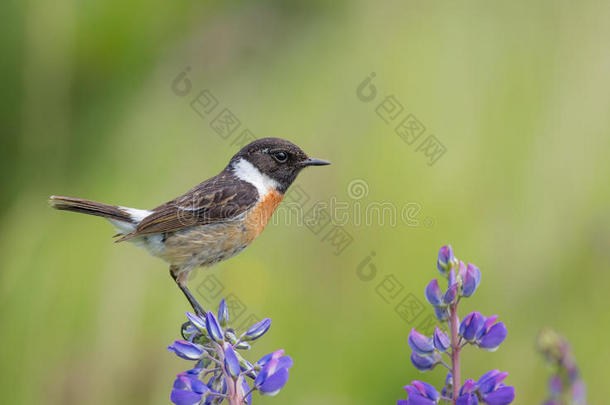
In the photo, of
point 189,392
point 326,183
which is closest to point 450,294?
point 189,392

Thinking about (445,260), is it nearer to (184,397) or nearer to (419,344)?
(419,344)

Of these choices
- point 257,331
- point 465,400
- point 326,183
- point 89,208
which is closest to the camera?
point 465,400

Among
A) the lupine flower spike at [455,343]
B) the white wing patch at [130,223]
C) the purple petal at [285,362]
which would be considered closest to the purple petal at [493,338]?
the lupine flower spike at [455,343]

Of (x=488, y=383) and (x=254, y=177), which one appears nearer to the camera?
(x=488, y=383)

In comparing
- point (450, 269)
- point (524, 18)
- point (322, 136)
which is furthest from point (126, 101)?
point (450, 269)

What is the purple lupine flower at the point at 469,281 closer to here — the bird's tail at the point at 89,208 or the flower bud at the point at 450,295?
the flower bud at the point at 450,295

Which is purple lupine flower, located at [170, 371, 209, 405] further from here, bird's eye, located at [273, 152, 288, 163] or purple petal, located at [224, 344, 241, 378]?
bird's eye, located at [273, 152, 288, 163]

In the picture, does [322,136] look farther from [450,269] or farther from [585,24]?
[450,269]
